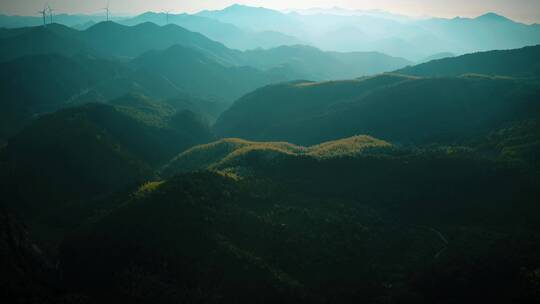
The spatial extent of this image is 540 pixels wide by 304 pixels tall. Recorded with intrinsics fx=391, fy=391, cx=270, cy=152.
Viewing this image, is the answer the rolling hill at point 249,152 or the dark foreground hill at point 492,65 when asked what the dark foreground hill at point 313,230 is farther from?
the dark foreground hill at point 492,65

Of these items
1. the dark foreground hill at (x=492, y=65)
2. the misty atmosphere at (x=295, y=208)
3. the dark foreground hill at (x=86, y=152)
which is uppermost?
the dark foreground hill at (x=492, y=65)

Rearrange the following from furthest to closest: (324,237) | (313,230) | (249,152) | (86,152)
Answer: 1. (86,152)
2. (249,152)
3. (313,230)
4. (324,237)

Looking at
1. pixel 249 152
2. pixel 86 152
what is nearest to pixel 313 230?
pixel 249 152

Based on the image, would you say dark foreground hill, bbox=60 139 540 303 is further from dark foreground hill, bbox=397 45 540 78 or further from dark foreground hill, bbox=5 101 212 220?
dark foreground hill, bbox=397 45 540 78

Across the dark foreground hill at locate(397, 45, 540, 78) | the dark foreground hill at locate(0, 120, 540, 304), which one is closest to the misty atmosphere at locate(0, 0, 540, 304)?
the dark foreground hill at locate(0, 120, 540, 304)

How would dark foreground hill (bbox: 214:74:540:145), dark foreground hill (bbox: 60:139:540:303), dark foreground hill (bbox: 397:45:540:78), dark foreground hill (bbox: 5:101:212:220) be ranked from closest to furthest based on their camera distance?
dark foreground hill (bbox: 60:139:540:303), dark foreground hill (bbox: 5:101:212:220), dark foreground hill (bbox: 214:74:540:145), dark foreground hill (bbox: 397:45:540:78)

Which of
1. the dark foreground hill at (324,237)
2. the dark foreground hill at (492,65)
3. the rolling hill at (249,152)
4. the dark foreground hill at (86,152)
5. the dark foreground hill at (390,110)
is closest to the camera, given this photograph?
the dark foreground hill at (324,237)

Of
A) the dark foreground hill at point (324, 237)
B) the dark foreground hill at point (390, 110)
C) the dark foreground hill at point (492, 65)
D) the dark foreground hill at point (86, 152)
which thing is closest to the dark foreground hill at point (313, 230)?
the dark foreground hill at point (324, 237)

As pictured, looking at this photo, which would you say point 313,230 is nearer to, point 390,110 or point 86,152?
point 86,152

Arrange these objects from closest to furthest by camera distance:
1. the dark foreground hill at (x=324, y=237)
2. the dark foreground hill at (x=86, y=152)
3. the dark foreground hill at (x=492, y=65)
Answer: the dark foreground hill at (x=324, y=237)
the dark foreground hill at (x=86, y=152)
the dark foreground hill at (x=492, y=65)

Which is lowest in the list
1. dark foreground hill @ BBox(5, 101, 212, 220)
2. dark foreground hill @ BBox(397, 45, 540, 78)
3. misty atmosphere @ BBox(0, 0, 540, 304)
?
dark foreground hill @ BBox(5, 101, 212, 220)

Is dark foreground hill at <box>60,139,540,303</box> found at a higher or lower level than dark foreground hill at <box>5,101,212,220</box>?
higher

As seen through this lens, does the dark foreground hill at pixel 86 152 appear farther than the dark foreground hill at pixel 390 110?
No

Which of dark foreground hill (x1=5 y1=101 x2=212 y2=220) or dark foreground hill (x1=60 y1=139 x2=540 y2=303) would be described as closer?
dark foreground hill (x1=60 y1=139 x2=540 y2=303)
